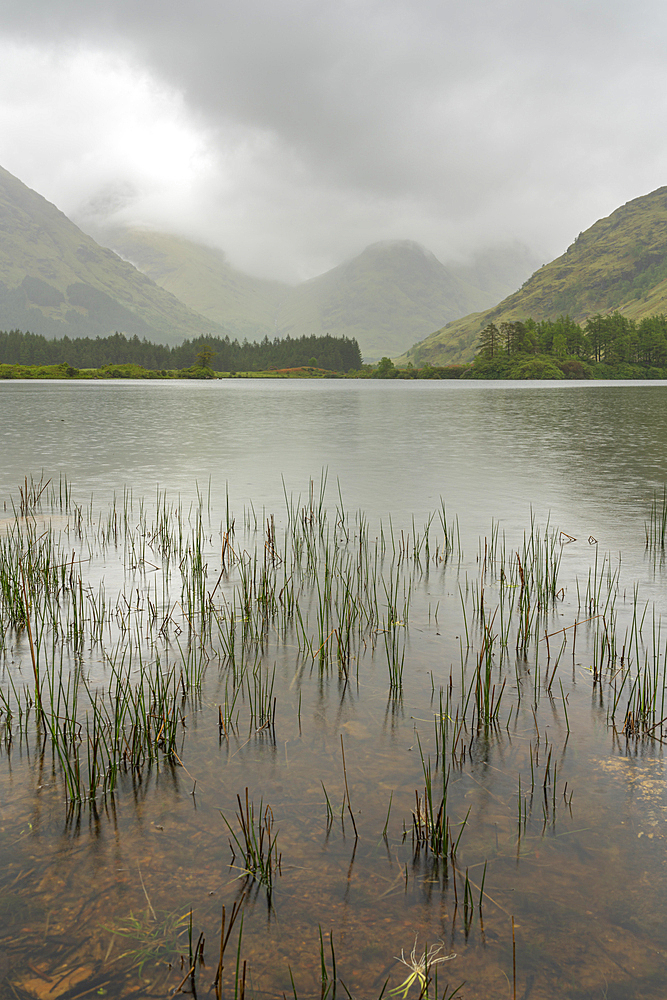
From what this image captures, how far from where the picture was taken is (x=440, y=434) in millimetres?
37062

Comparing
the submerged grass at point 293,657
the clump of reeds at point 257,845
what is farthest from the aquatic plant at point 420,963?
the clump of reeds at point 257,845

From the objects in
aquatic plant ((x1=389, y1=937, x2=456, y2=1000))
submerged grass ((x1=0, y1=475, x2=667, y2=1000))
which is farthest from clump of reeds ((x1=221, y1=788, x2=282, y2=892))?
aquatic plant ((x1=389, y1=937, x2=456, y2=1000))

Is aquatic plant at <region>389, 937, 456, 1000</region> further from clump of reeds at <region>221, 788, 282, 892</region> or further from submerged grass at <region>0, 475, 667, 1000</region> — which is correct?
clump of reeds at <region>221, 788, 282, 892</region>

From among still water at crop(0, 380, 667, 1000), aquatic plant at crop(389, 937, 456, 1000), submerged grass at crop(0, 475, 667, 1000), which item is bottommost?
aquatic plant at crop(389, 937, 456, 1000)

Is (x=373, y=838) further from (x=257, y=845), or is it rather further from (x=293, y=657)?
(x=293, y=657)

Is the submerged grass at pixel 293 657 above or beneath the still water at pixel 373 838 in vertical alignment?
above

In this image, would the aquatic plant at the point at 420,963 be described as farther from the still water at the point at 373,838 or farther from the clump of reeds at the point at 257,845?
the clump of reeds at the point at 257,845

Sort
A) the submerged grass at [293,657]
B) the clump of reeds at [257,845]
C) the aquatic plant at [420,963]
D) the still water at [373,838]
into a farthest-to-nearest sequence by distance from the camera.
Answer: the submerged grass at [293,657]
the clump of reeds at [257,845]
the still water at [373,838]
the aquatic plant at [420,963]

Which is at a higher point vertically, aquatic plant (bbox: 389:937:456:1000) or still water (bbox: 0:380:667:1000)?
still water (bbox: 0:380:667:1000)

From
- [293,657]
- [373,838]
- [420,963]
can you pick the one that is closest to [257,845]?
[373,838]

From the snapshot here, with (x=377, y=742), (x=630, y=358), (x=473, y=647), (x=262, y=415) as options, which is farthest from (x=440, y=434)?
(x=630, y=358)

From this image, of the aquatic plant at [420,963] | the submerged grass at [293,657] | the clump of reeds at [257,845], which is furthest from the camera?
the submerged grass at [293,657]

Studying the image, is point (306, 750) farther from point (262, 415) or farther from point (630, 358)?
point (630, 358)

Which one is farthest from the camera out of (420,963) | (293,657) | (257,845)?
(293,657)
